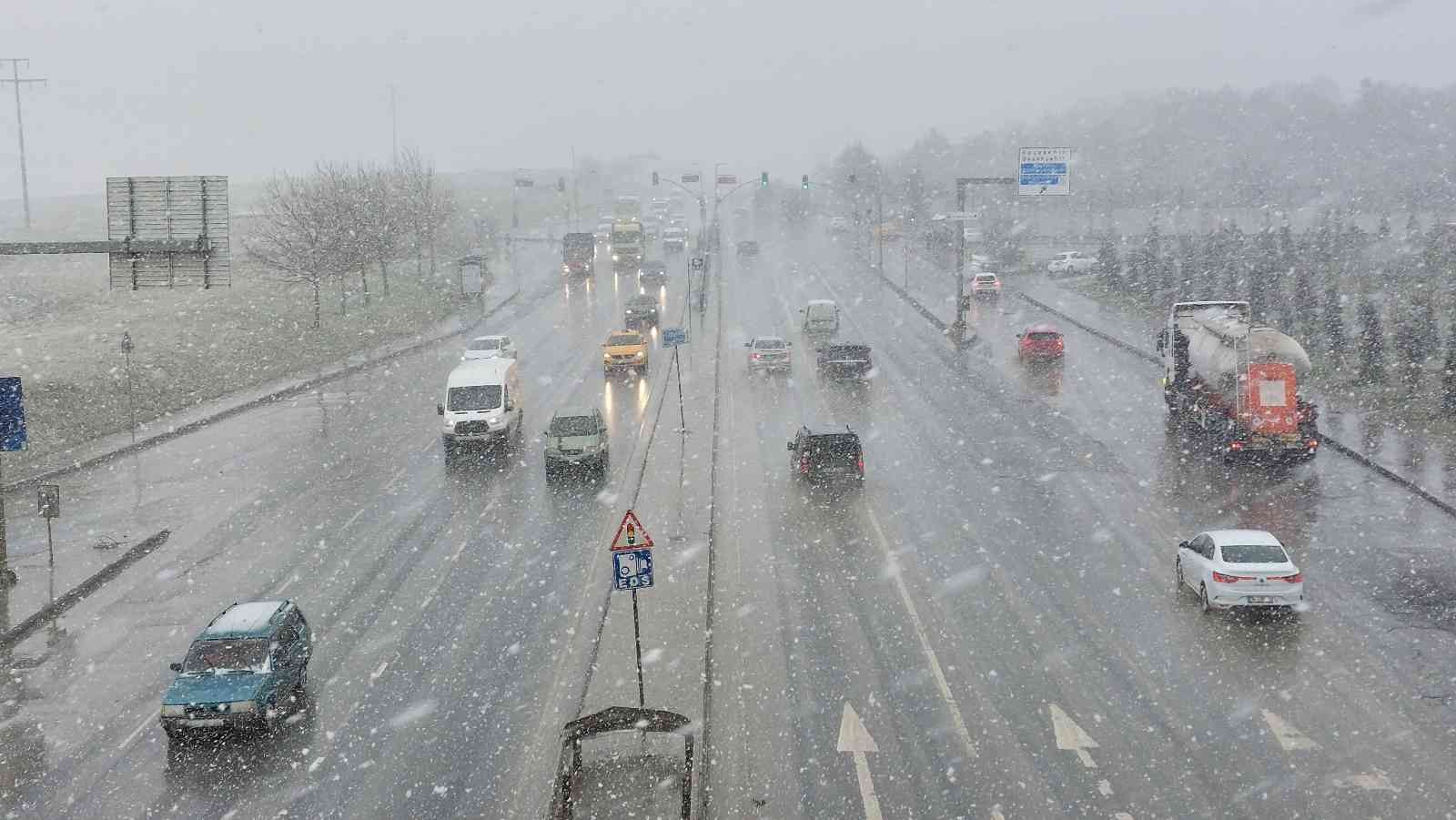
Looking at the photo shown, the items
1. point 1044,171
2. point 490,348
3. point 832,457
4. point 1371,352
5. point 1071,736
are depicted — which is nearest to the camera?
point 1071,736

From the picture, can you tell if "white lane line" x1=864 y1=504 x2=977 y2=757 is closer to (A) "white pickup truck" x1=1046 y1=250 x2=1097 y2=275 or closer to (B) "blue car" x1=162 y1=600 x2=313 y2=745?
(B) "blue car" x1=162 y1=600 x2=313 y2=745

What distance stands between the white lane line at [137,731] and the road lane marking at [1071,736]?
12.5 m

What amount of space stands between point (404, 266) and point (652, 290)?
26356 mm

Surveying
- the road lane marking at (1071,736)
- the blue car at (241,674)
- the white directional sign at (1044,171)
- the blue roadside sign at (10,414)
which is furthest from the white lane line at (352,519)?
the white directional sign at (1044,171)

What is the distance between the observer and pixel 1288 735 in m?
14.0

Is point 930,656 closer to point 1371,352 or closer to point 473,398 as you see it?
point 473,398

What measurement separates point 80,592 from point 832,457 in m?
16.5

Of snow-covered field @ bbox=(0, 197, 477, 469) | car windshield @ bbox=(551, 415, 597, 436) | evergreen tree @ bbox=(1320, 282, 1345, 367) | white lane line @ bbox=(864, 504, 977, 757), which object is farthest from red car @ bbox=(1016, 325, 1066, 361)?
snow-covered field @ bbox=(0, 197, 477, 469)

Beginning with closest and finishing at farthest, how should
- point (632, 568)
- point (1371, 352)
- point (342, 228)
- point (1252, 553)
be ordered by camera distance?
point (632, 568) < point (1252, 553) < point (1371, 352) < point (342, 228)

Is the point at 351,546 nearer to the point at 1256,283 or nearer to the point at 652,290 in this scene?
the point at 1256,283

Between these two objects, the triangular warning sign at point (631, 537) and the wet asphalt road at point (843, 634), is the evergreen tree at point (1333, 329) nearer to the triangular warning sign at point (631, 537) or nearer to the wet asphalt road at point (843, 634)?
the wet asphalt road at point (843, 634)

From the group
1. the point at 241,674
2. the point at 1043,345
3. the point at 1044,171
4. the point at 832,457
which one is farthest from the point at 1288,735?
the point at 1044,171

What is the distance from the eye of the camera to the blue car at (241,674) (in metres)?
14.3

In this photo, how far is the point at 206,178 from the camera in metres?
15.2
